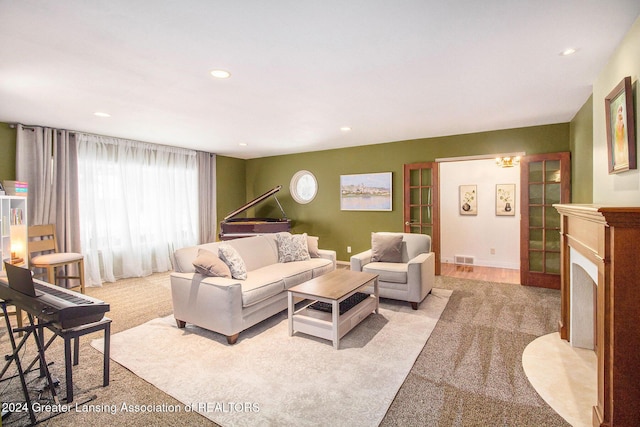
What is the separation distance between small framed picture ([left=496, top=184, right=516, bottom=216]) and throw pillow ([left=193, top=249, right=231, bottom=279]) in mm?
5401

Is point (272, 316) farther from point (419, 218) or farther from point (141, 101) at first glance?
point (419, 218)

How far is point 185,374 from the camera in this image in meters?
2.39

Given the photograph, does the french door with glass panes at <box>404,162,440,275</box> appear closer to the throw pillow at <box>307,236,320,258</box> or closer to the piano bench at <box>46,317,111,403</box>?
the throw pillow at <box>307,236,320,258</box>

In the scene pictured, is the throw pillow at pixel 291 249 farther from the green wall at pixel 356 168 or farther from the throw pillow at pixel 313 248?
the green wall at pixel 356 168

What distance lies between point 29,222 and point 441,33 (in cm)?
557

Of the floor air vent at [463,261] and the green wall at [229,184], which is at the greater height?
the green wall at [229,184]

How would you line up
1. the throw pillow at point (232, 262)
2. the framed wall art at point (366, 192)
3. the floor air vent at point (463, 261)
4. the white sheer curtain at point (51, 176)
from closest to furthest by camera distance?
the throw pillow at point (232, 262) → the white sheer curtain at point (51, 176) → the framed wall art at point (366, 192) → the floor air vent at point (463, 261)

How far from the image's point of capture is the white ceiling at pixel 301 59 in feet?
5.99

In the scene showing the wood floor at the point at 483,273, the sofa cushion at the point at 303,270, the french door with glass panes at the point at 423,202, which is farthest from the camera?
the french door with glass panes at the point at 423,202

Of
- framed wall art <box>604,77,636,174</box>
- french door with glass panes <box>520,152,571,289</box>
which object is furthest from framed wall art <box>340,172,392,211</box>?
framed wall art <box>604,77,636,174</box>

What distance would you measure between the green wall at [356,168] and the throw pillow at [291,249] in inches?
80.9

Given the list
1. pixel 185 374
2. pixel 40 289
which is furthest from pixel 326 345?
pixel 40 289

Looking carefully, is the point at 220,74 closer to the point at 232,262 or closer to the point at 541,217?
the point at 232,262

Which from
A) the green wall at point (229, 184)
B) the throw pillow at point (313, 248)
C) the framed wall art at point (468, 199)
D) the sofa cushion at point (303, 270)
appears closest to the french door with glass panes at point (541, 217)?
the framed wall art at point (468, 199)
